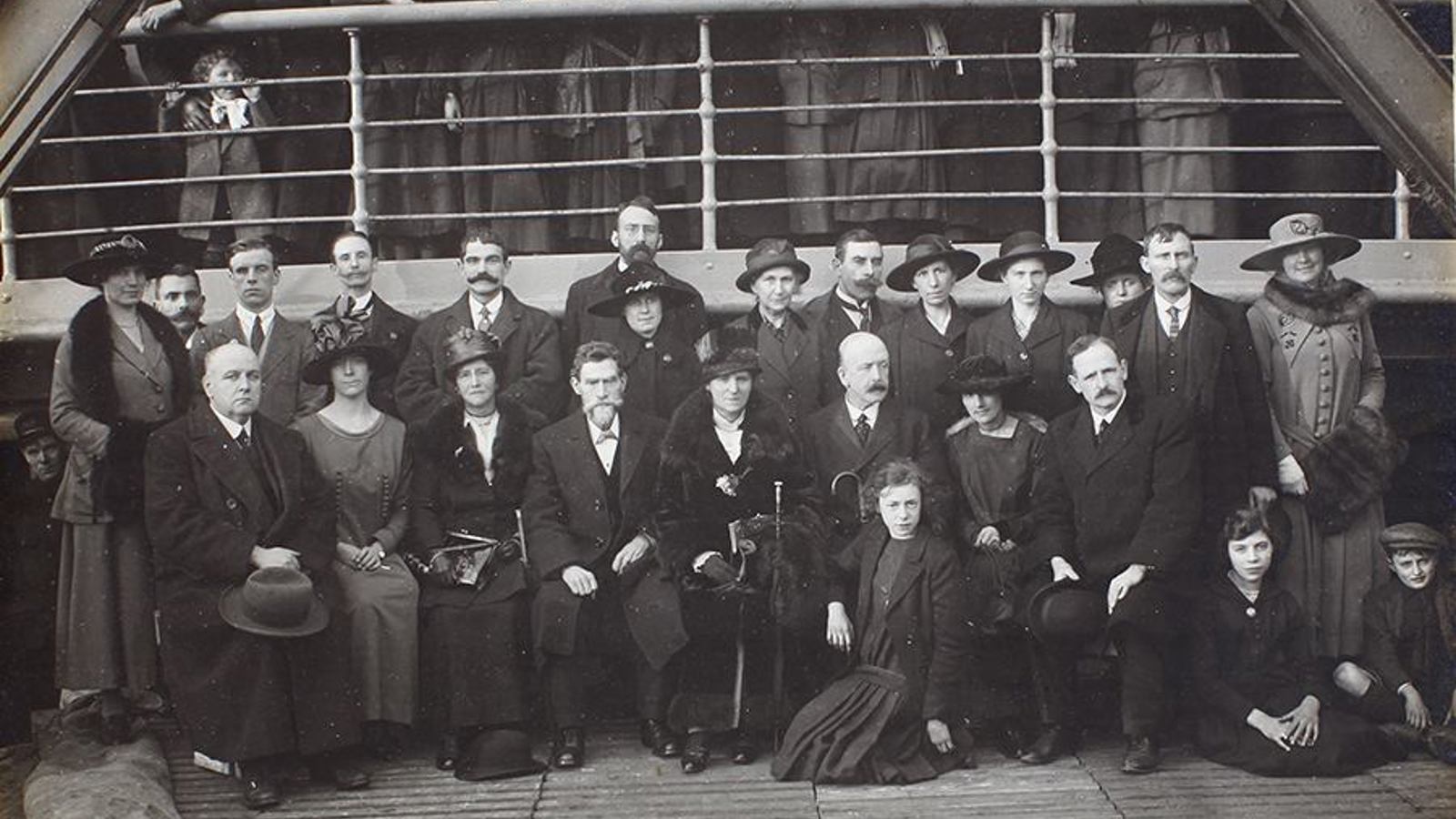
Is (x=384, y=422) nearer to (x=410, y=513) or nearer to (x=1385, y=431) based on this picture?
(x=410, y=513)

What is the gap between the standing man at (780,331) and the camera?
4723 mm

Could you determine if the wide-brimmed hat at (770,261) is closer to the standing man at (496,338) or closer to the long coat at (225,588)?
the standing man at (496,338)

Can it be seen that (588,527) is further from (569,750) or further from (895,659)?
(895,659)

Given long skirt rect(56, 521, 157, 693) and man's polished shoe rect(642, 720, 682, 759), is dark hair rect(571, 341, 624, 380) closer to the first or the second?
man's polished shoe rect(642, 720, 682, 759)

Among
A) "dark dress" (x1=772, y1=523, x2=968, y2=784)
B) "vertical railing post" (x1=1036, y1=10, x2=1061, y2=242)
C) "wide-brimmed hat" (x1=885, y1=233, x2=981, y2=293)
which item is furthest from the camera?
"vertical railing post" (x1=1036, y1=10, x2=1061, y2=242)

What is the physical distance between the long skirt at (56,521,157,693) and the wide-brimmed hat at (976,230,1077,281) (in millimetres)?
2299

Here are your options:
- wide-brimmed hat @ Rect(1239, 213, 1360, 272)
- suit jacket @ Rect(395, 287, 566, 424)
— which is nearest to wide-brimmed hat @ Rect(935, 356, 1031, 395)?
wide-brimmed hat @ Rect(1239, 213, 1360, 272)

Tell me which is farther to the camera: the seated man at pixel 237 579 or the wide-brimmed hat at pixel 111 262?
the wide-brimmed hat at pixel 111 262

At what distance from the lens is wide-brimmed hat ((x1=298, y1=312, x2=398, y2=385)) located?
4699 millimetres

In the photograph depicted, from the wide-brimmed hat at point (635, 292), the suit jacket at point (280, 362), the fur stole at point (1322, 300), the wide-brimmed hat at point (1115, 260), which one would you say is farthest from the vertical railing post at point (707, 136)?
the fur stole at point (1322, 300)

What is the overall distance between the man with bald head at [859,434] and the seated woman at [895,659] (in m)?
0.04

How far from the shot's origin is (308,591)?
4.51m

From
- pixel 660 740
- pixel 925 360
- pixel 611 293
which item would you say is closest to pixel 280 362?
pixel 611 293

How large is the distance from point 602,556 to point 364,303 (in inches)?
36.6
